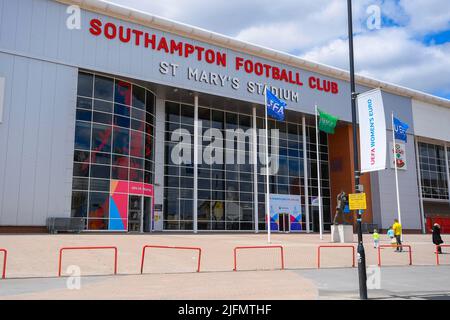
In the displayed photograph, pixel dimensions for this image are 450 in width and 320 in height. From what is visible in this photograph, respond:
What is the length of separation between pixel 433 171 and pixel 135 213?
42.9 meters

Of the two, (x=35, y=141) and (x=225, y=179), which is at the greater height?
(x=35, y=141)

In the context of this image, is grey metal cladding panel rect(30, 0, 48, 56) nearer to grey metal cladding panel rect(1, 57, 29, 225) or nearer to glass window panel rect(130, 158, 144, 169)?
grey metal cladding panel rect(1, 57, 29, 225)

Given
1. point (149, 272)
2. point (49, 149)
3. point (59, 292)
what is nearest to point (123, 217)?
point (49, 149)

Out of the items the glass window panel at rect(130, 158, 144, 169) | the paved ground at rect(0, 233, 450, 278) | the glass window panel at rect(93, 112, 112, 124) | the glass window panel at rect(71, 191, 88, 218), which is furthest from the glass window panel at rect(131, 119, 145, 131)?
the paved ground at rect(0, 233, 450, 278)

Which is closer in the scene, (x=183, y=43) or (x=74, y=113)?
(x=74, y=113)

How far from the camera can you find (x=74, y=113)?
33.4 meters

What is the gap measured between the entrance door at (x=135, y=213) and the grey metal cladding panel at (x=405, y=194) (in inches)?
1112

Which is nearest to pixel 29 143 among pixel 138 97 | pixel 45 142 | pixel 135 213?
pixel 45 142

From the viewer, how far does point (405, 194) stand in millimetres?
53781

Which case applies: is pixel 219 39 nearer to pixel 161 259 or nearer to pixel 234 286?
pixel 161 259

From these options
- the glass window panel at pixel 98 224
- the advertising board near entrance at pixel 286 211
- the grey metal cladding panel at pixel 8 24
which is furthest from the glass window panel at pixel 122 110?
the advertising board near entrance at pixel 286 211

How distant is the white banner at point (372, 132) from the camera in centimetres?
1167
